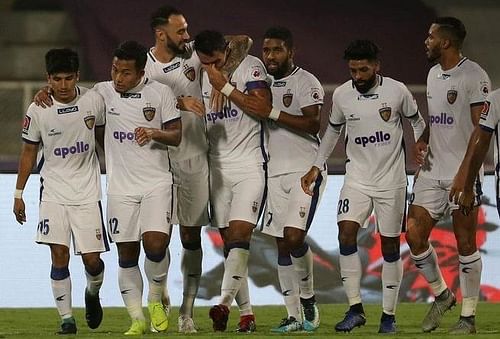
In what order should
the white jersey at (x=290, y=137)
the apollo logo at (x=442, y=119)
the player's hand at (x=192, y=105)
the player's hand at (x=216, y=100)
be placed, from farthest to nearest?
1. the white jersey at (x=290, y=137)
2. the player's hand at (x=216, y=100)
3. the apollo logo at (x=442, y=119)
4. the player's hand at (x=192, y=105)

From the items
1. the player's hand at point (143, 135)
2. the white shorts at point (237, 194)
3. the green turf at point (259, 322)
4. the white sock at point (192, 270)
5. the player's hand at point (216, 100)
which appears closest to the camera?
the player's hand at point (143, 135)

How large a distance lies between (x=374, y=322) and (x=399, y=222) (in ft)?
5.26

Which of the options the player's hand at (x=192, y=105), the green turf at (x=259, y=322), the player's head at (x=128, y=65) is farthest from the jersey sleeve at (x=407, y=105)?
the player's head at (x=128, y=65)

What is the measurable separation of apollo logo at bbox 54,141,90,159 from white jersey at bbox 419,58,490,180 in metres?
2.15

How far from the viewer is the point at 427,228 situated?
33.5 feet

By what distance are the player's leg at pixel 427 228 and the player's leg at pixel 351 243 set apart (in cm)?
32

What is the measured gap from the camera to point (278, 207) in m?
10.6

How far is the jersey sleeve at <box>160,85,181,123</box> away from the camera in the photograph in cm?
993

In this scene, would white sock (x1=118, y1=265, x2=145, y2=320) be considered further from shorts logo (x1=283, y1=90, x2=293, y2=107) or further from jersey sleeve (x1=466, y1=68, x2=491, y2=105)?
jersey sleeve (x1=466, y1=68, x2=491, y2=105)

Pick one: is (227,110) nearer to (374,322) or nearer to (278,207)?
(278,207)

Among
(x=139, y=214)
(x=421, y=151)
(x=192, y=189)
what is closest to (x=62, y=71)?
(x=139, y=214)

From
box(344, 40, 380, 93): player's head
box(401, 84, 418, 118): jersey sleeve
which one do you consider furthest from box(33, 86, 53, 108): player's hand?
box(401, 84, 418, 118): jersey sleeve

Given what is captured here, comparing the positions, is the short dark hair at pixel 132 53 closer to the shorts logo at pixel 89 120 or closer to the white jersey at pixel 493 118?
the shorts logo at pixel 89 120

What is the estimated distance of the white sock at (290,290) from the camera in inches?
414
